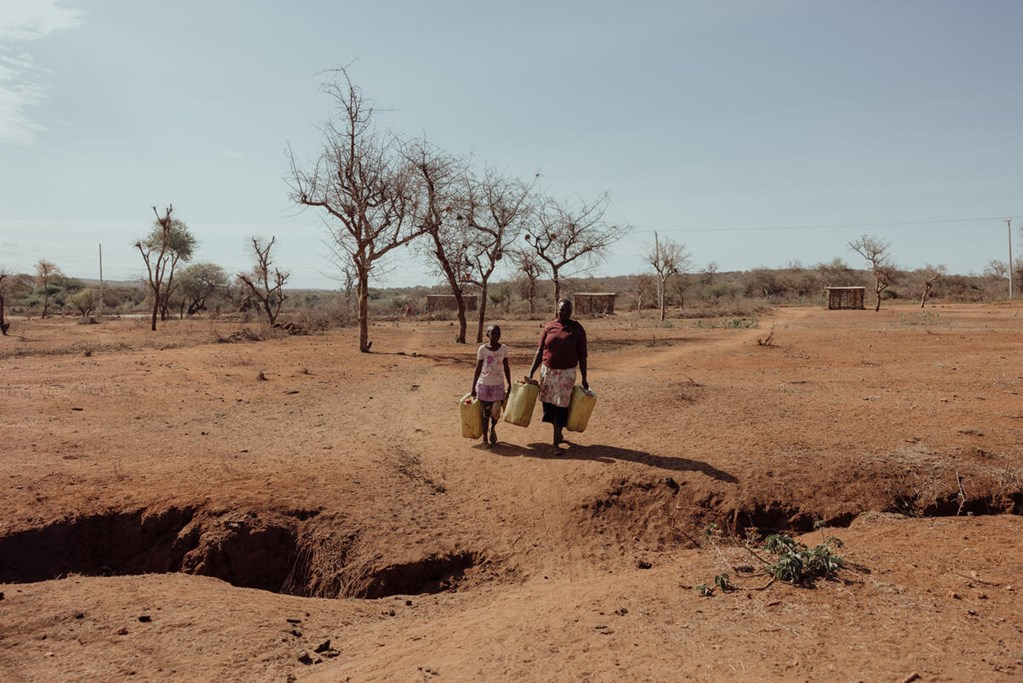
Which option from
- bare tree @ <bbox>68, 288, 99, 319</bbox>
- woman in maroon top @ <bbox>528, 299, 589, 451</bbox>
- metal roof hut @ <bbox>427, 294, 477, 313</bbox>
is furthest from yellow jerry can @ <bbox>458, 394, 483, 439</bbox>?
bare tree @ <bbox>68, 288, 99, 319</bbox>

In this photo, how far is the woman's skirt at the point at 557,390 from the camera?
697 centimetres

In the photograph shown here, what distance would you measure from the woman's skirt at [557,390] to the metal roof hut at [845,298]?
3735cm

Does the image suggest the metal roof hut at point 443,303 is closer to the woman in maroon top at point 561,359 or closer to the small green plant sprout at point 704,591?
the woman in maroon top at point 561,359

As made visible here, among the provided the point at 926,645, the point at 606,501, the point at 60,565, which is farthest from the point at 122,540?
the point at 926,645

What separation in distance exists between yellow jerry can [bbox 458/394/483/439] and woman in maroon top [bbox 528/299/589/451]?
86 centimetres

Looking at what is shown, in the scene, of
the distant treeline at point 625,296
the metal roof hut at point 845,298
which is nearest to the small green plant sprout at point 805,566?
the distant treeline at point 625,296

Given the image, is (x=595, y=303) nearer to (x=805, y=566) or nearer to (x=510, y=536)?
(x=510, y=536)

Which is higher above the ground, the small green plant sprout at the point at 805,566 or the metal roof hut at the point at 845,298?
the metal roof hut at the point at 845,298

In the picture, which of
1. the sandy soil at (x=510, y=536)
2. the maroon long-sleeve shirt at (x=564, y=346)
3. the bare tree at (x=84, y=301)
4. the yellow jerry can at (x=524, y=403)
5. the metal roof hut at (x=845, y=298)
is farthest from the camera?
the bare tree at (x=84, y=301)

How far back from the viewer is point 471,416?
24.9 ft

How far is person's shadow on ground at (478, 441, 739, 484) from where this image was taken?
6332mm

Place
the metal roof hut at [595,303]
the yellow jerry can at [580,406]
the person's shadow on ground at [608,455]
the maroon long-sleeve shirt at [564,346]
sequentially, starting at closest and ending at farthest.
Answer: the person's shadow on ground at [608,455] → the maroon long-sleeve shirt at [564,346] → the yellow jerry can at [580,406] → the metal roof hut at [595,303]

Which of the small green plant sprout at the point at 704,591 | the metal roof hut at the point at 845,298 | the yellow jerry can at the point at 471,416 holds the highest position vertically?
the metal roof hut at the point at 845,298

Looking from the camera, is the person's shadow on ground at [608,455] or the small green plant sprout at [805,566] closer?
the small green plant sprout at [805,566]
